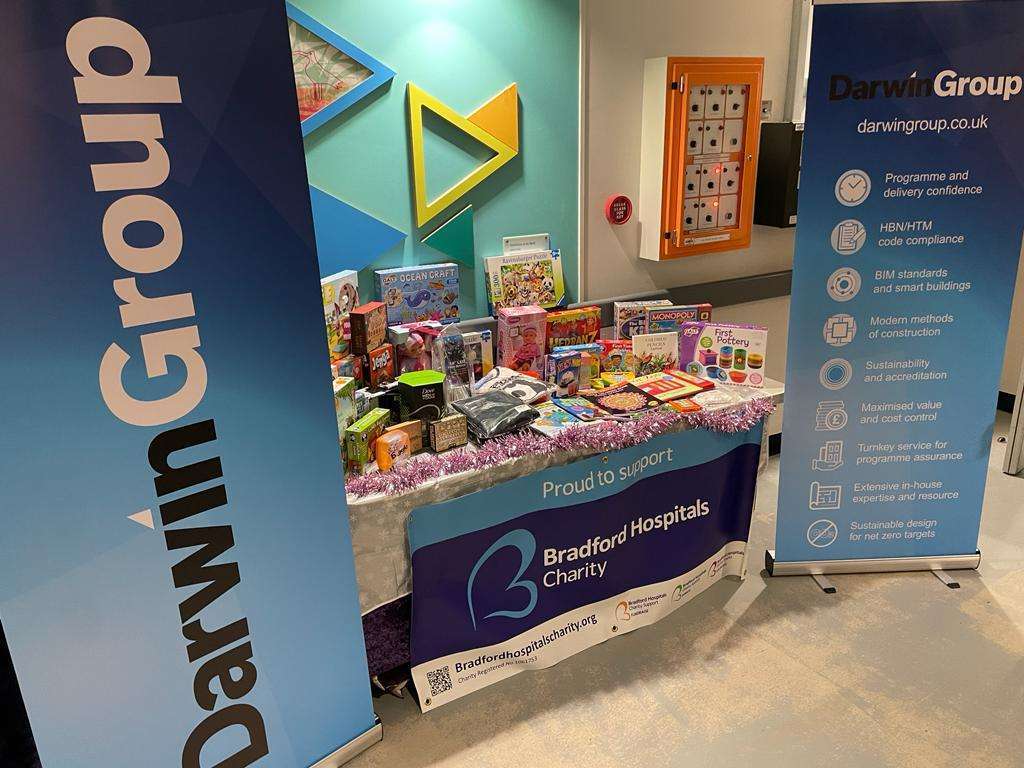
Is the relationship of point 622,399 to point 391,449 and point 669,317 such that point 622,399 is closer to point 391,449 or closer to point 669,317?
point 669,317

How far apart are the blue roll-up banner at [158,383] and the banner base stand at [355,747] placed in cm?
27

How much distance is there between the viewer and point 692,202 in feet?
11.4

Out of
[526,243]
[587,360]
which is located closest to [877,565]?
[587,360]

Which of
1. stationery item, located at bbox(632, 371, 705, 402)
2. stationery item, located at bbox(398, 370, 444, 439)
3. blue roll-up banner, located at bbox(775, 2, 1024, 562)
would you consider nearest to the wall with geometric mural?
stationery item, located at bbox(398, 370, 444, 439)

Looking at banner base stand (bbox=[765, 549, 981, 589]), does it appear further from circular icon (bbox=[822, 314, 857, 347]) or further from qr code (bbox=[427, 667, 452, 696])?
qr code (bbox=[427, 667, 452, 696])

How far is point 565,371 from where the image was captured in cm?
312

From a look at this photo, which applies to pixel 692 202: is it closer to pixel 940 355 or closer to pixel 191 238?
pixel 940 355

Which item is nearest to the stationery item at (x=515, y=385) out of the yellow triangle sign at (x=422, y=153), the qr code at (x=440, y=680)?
the yellow triangle sign at (x=422, y=153)

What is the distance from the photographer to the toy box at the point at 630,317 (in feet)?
11.2

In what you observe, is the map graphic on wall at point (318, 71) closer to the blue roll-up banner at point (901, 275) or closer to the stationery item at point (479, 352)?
the stationery item at point (479, 352)

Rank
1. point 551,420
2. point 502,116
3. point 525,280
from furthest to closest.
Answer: point 525,280
point 502,116
point 551,420

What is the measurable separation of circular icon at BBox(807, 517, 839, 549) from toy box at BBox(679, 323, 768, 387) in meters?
0.65

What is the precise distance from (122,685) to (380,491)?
2.83 feet

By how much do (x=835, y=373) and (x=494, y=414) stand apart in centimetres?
138
